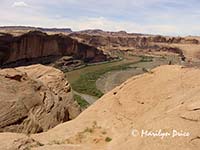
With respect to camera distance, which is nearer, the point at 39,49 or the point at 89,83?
the point at 89,83

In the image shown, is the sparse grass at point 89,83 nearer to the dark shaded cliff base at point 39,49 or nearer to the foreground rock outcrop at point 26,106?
the dark shaded cliff base at point 39,49

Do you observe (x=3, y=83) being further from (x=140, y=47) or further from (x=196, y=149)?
(x=140, y=47)

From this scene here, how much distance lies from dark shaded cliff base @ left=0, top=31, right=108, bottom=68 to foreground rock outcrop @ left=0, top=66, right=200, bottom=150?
2363 inches

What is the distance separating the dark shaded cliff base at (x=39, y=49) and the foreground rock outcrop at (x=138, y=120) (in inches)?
2363

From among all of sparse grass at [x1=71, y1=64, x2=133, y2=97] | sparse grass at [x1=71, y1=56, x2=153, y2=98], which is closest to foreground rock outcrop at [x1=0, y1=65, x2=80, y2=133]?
sparse grass at [x1=71, y1=56, x2=153, y2=98]

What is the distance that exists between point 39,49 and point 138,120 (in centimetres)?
7558

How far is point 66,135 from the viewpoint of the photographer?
50.1ft

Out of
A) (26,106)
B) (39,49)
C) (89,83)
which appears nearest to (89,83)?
(89,83)

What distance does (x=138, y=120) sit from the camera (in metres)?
14.7

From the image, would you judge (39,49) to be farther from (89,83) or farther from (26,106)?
(26,106)

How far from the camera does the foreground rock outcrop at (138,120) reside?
1094cm

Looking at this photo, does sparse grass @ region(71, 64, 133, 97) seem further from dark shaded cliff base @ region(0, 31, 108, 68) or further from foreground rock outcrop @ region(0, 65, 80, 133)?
foreground rock outcrop @ region(0, 65, 80, 133)

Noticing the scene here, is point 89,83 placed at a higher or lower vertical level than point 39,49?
lower

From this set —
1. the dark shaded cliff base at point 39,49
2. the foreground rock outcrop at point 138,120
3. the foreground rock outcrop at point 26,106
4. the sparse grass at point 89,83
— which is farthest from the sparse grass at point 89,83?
the foreground rock outcrop at point 138,120
